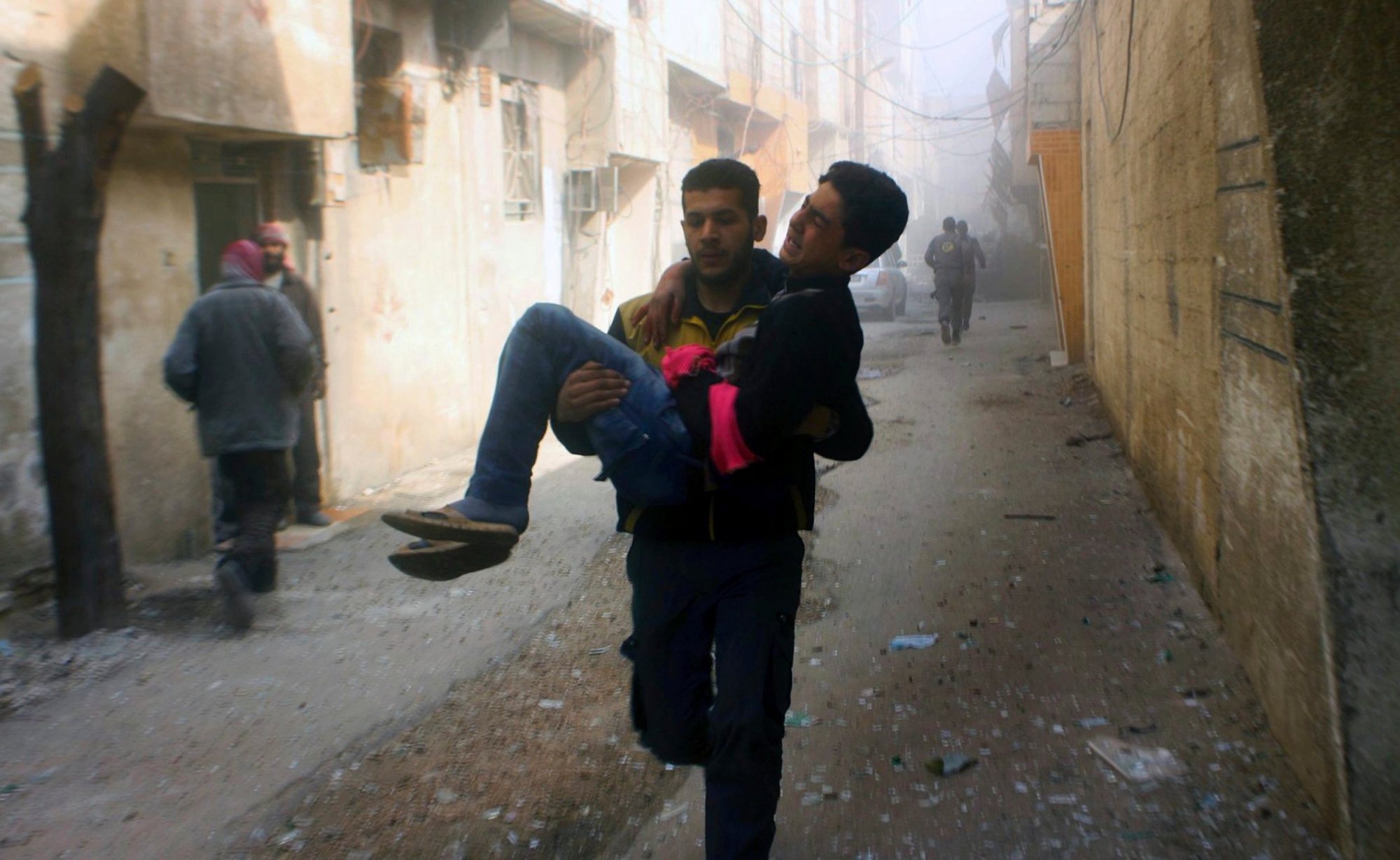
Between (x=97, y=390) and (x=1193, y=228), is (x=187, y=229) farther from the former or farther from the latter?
(x=1193, y=228)

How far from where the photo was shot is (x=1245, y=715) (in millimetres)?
3516

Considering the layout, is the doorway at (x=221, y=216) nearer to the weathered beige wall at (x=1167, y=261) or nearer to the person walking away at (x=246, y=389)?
the person walking away at (x=246, y=389)

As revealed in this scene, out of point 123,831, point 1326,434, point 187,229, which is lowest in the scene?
point 123,831

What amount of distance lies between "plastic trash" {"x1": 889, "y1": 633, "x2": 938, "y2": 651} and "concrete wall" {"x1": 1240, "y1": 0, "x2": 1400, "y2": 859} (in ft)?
6.38

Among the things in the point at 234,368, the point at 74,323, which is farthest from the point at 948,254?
the point at 74,323

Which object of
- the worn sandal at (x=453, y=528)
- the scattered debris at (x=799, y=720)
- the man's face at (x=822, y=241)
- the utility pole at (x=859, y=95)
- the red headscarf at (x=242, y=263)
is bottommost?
the scattered debris at (x=799, y=720)

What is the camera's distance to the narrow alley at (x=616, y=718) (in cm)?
307

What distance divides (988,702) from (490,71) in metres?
8.35

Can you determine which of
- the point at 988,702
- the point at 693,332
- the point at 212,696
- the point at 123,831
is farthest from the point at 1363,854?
the point at 212,696

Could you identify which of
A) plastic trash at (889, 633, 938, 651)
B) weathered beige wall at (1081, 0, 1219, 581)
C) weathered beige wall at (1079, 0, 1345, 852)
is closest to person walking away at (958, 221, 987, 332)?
weathered beige wall at (1081, 0, 1219, 581)

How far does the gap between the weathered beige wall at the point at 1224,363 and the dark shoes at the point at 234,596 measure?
3922mm

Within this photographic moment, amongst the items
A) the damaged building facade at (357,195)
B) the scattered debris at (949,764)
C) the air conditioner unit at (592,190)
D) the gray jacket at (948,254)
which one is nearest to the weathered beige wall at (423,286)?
the damaged building facade at (357,195)

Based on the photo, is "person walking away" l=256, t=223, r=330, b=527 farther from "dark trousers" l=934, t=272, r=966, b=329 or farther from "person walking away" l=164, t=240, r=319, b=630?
"dark trousers" l=934, t=272, r=966, b=329

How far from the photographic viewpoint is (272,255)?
6.26 meters
